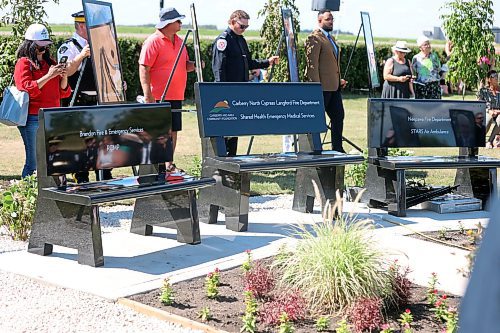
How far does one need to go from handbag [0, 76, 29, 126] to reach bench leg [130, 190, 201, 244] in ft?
6.59

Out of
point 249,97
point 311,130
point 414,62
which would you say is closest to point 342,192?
point 311,130

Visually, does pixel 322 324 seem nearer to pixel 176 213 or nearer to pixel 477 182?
pixel 176 213

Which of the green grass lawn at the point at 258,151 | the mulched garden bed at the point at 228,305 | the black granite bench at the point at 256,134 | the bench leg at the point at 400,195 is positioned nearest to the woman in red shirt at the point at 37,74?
the black granite bench at the point at 256,134

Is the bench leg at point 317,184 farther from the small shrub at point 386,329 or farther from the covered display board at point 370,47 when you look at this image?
the covered display board at point 370,47

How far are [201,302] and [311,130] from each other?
3.70 m

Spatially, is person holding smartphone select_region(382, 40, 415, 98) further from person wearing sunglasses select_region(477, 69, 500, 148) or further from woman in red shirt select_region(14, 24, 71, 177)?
woman in red shirt select_region(14, 24, 71, 177)

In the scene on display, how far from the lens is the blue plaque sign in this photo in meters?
8.00

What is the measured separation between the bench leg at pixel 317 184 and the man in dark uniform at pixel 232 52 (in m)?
1.69

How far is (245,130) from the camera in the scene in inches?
326

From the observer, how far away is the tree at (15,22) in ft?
37.3

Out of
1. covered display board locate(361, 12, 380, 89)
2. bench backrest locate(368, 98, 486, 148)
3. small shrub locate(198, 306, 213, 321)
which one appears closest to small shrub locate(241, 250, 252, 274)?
small shrub locate(198, 306, 213, 321)

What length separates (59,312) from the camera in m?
5.21

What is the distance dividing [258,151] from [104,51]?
6456 millimetres

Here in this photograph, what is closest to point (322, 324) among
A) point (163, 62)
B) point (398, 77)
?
point (163, 62)
